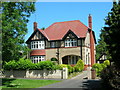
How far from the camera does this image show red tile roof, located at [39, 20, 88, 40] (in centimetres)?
3825

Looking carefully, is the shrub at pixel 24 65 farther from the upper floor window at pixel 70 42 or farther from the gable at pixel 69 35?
the gable at pixel 69 35

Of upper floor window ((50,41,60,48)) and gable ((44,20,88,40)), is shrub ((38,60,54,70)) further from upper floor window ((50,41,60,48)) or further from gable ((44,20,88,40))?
upper floor window ((50,41,60,48))

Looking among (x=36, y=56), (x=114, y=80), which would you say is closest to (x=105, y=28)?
(x=114, y=80)

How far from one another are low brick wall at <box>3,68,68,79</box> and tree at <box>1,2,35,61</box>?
6.55m

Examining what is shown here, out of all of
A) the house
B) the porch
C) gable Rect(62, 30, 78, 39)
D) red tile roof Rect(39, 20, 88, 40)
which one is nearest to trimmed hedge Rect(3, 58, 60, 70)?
the house

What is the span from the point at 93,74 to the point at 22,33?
1061cm

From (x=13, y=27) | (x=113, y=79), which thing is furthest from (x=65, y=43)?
(x=113, y=79)

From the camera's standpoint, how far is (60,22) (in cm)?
4331

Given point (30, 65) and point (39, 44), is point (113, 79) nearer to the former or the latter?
point (30, 65)

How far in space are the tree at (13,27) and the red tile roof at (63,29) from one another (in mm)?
19106

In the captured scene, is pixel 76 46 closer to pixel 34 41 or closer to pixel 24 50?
pixel 34 41

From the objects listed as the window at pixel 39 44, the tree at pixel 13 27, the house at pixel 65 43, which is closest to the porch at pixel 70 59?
the house at pixel 65 43

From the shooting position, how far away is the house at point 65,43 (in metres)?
36.9

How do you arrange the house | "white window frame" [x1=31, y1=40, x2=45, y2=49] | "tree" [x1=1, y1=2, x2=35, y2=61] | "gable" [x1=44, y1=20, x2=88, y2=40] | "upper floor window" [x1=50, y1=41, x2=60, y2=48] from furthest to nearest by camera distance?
"white window frame" [x1=31, y1=40, x2=45, y2=49], "upper floor window" [x1=50, y1=41, x2=60, y2=48], "gable" [x1=44, y1=20, x2=88, y2=40], the house, "tree" [x1=1, y1=2, x2=35, y2=61]
